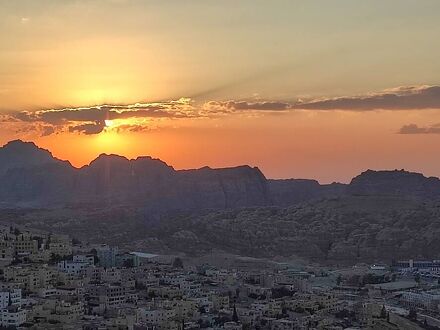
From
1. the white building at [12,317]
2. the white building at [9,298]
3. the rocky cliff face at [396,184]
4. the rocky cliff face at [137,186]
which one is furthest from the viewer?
the rocky cliff face at [137,186]

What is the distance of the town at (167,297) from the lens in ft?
114

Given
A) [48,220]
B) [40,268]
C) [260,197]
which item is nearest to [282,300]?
[40,268]

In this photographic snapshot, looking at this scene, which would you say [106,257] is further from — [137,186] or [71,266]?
[137,186]

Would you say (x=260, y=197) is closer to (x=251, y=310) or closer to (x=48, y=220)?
(x=48, y=220)

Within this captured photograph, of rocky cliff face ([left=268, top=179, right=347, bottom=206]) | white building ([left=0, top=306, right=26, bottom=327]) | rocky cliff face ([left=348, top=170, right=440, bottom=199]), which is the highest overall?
white building ([left=0, top=306, right=26, bottom=327])

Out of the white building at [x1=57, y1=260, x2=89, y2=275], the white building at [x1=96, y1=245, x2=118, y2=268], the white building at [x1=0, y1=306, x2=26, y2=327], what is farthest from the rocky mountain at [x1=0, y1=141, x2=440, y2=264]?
the white building at [x1=0, y1=306, x2=26, y2=327]

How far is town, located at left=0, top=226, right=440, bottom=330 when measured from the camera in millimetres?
34656

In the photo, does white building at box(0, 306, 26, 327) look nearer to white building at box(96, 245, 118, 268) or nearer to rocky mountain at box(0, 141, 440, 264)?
white building at box(96, 245, 118, 268)

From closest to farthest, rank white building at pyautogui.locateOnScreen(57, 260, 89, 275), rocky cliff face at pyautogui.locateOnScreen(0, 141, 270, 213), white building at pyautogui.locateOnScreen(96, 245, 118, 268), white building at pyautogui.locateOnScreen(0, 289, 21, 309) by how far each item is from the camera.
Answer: white building at pyautogui.locateOnScreen(0, 289, 21, 309), white building at pyautogui.locateOnScreen(57, 260, 89, 275), white building at pyautogui.locateOnScreen(96, 245, 118, 268), rocky cliff face at pyautogui.locateOnScreen(0, 141, 270, 213)

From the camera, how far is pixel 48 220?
331 ft

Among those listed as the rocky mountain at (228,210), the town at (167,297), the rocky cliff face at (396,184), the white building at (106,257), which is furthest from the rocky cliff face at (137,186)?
the town at (167,297)

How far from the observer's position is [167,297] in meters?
40.4

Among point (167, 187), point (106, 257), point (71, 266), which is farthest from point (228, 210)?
point (71, 266)

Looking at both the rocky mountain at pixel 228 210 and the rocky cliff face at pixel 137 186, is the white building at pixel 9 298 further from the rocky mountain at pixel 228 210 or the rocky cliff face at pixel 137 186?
the rocky cliff face at pixel 137 186
